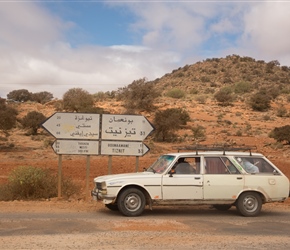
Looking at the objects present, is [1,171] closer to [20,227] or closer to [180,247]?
[20,227]

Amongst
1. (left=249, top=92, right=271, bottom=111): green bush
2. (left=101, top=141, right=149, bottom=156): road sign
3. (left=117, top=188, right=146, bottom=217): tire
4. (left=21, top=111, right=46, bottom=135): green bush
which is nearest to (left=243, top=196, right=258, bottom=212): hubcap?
(left=117, top=188, right=146, bottom=217): tire

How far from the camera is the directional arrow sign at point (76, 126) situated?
14250 mm

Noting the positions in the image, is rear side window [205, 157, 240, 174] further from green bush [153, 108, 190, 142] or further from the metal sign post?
green bush [153, 108, 190, 142]

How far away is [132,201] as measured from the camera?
11523mm

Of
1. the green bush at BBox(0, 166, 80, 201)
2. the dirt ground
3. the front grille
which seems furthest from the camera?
the green bush at BBox(0, 166, 80, 201)

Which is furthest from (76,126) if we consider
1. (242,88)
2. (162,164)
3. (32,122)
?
(242,88)

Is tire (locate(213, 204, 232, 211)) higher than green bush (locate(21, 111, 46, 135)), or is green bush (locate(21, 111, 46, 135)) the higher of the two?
green bush (locate(21, 111, 46, 135))

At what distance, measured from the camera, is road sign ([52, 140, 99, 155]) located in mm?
14250

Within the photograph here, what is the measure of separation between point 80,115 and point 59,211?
3.38 m

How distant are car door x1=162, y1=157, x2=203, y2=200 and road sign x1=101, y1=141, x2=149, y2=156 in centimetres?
290

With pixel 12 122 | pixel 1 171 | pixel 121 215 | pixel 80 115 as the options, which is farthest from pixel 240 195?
pixel 12 122

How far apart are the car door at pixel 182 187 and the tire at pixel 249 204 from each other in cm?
106

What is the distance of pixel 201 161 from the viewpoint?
474 inches

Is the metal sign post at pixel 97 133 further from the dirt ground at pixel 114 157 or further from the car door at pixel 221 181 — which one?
the car door at pixel 221 181
